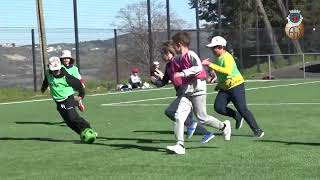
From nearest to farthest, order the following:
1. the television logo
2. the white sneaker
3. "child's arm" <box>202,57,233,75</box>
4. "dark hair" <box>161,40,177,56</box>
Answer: "dark hair" <box>161,40,177,56</box>
"child's arm" <box>202,57,233,75</box>
the white sneaker
the television logo

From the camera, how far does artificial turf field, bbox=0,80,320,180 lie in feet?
26.1

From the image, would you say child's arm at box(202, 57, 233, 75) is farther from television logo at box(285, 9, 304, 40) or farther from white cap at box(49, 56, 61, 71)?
television logo at box(285, 9, 304, 40)

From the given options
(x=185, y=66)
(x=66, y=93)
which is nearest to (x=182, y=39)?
(x=185, y=66)

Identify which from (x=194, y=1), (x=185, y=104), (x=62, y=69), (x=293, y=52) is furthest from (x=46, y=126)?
(x=293, y=52)

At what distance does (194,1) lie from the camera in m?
38.4

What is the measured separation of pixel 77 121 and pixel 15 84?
63.7 ft

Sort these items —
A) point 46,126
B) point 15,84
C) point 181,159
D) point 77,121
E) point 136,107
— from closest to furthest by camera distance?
point 181,159, point 77,121, point 46,126, point 136,107, point 15,84

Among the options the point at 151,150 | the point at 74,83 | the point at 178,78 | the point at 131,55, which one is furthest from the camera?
the point at 131,55

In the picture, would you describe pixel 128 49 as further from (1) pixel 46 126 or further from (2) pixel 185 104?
(2) pixel 185 104

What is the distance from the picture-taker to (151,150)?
32.2ft

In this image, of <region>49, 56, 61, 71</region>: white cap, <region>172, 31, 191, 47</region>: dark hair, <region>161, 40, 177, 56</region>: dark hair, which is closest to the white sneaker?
<region>161, 40, 177, 56</region>: dark hair

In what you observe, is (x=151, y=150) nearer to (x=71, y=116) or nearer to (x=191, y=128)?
(x=191, y=128)

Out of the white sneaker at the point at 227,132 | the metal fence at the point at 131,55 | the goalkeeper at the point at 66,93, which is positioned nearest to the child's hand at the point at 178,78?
the white sneaker at the point at 227,132

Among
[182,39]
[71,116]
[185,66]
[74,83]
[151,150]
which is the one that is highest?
[182,39]
